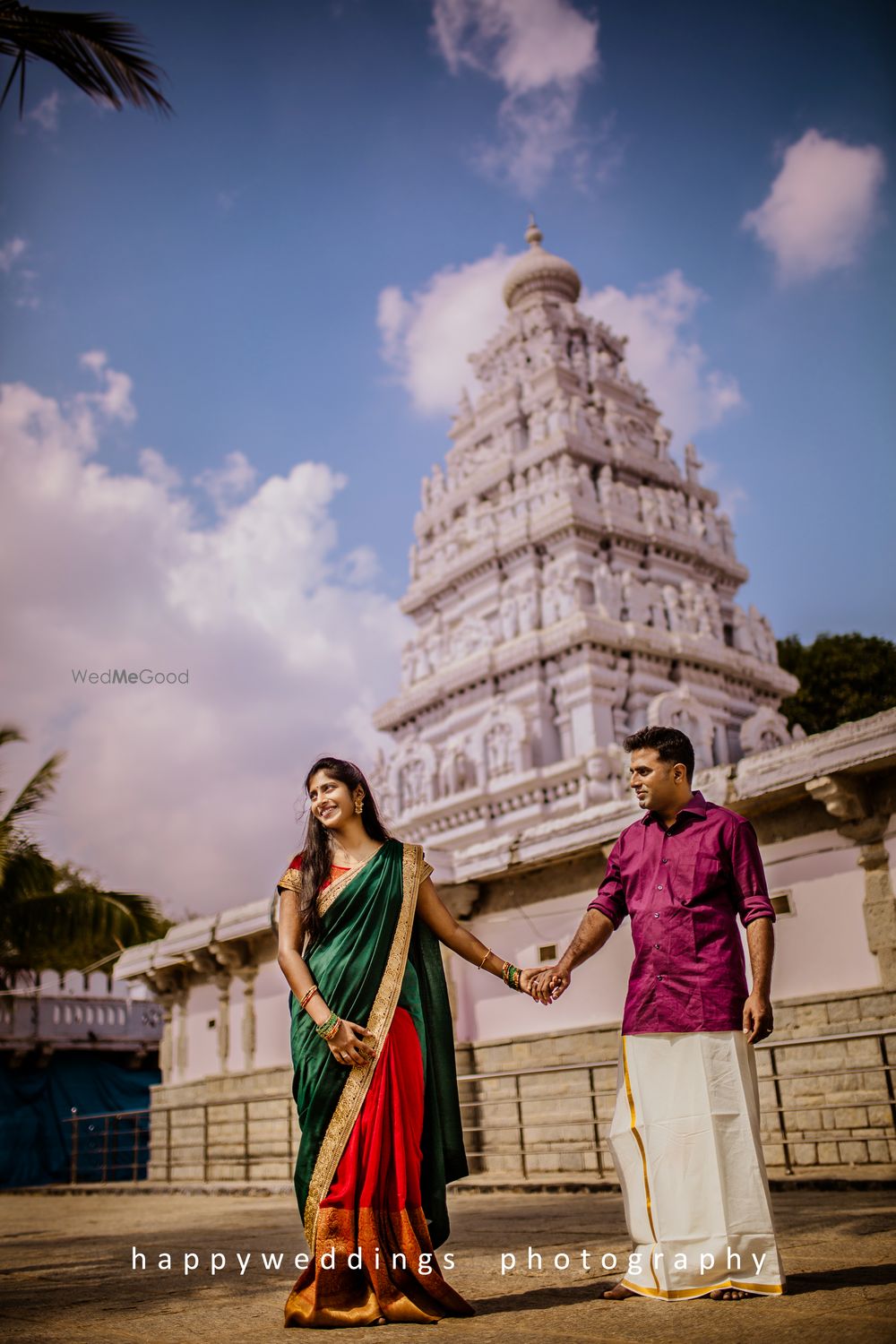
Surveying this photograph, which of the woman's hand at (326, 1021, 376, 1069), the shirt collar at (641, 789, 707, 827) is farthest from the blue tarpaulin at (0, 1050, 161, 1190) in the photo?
the shirt collar at (641, 789, 707, 827)

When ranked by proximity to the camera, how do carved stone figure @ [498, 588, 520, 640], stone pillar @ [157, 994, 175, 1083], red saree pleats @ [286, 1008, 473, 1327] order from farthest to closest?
carved stone figure @ [498, 588, 520, 640] < stone pillar @ [157, 994, 175, 1083] < red saree pleats @ [286, 1008, 473, 1327]

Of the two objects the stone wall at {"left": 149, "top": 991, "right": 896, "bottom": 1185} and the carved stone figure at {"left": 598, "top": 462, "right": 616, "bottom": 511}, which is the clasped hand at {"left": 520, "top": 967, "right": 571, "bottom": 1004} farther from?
the carved stone figure at {"left": 598, "top": 462, "right": 616, "bottom": 511}

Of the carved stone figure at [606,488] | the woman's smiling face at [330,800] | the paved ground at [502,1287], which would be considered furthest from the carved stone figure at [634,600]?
the woman's smiling face at [330,800]

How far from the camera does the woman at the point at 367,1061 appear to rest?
3.32 metres

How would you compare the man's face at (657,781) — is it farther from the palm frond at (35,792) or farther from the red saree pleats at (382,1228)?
the palm frond at (35,792)

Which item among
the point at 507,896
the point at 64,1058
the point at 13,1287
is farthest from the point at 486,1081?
the point at 64,1058

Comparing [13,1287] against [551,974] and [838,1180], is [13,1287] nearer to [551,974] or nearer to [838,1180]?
[551,974]

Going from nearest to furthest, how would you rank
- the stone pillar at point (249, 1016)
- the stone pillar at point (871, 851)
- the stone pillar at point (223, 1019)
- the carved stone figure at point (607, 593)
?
the stone pillar at point (871, 851)
the stone pillar at point (249, 1016)
the stone pillar at point (223, 1019)
the carved stone figure at point (607, 593)

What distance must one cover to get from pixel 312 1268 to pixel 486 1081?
340 inches

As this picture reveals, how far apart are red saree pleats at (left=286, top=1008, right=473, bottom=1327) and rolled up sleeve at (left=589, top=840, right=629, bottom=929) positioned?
31.0 inches

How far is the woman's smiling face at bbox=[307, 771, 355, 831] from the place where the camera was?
3912 millimetres

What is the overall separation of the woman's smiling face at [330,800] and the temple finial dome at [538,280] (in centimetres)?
3409

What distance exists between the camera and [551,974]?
3.97 metres

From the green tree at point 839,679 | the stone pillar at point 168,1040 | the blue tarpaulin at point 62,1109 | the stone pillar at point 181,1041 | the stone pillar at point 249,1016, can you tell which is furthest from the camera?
the green tree at point 839,679
